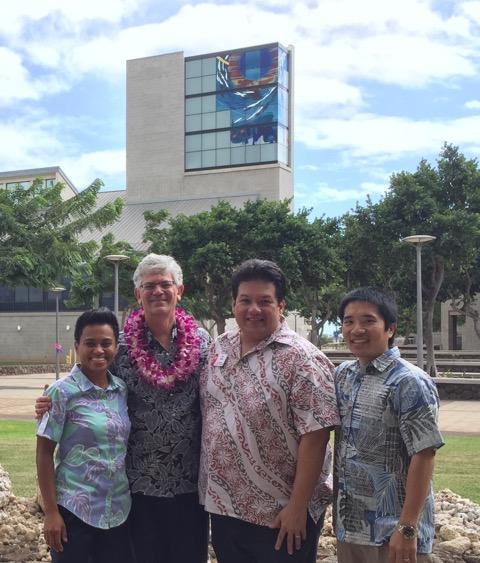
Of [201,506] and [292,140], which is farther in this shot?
[292,140]

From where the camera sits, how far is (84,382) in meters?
3.25

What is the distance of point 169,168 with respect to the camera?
52812 millimetres

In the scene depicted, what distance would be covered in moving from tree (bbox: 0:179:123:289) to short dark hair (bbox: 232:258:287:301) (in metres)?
19.9

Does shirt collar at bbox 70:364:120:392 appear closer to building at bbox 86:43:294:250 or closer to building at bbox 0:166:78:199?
building at bbox 86:43:294:250

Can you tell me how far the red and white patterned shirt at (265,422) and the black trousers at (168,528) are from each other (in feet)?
0.89

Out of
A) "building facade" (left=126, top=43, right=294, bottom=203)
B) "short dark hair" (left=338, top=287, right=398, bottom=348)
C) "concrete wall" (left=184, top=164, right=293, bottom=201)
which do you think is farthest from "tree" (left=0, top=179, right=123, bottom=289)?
"building facade" (left=126, top=43, right=294, bottom=203)

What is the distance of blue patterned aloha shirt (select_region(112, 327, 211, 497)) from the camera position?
10.9ft

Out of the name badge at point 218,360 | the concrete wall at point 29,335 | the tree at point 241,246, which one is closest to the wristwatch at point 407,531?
the name badge at point 218,360

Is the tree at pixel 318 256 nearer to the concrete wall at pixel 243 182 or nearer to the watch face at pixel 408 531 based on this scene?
the concrete wall at pixel 243 182

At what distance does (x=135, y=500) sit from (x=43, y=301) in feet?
150

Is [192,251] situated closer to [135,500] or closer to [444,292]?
[444,292]

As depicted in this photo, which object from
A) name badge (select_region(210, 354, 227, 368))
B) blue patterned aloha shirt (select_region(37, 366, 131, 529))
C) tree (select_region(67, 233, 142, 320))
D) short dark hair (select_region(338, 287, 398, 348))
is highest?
tree (select_region(67, 233, 142, 320))

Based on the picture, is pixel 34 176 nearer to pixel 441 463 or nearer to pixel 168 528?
pixel 441 463

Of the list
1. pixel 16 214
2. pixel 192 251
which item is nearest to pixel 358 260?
pixel 192 251
